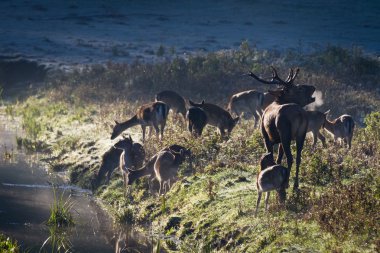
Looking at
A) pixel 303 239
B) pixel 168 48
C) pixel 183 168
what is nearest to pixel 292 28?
pixel 168 48

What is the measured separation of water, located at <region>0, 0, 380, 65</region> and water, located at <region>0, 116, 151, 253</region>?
17805 mm

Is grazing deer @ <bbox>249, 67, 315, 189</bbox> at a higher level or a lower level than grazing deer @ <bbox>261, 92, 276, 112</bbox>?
higher

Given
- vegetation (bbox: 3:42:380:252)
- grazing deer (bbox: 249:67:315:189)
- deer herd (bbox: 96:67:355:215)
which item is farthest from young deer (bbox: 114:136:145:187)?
grazing deer (bbox: 249:67:315:189)

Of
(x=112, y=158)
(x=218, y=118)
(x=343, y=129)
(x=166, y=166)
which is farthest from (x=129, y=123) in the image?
(x=166, y=166)

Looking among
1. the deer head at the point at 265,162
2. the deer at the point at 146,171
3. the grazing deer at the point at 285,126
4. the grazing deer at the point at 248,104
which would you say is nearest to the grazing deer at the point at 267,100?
the grazing deer at the point at 248,104

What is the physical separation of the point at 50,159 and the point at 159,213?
7450 millimetres

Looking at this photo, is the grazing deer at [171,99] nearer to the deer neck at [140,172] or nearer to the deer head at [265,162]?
the deer neck at [140,172]

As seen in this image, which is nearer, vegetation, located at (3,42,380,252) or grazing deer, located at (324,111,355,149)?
vegetation, located at (3,42,380,252)

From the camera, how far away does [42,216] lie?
1738 centimetres

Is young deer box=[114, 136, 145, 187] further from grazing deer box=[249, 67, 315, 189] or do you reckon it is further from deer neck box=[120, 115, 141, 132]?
grazing deer box=[249, 67, 315, 189]

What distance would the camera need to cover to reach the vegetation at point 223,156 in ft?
43.1

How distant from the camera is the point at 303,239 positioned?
41.5ft

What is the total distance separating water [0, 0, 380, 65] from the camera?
136 ft

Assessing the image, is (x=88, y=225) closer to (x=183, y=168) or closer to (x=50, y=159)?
(x=183, y=168)
